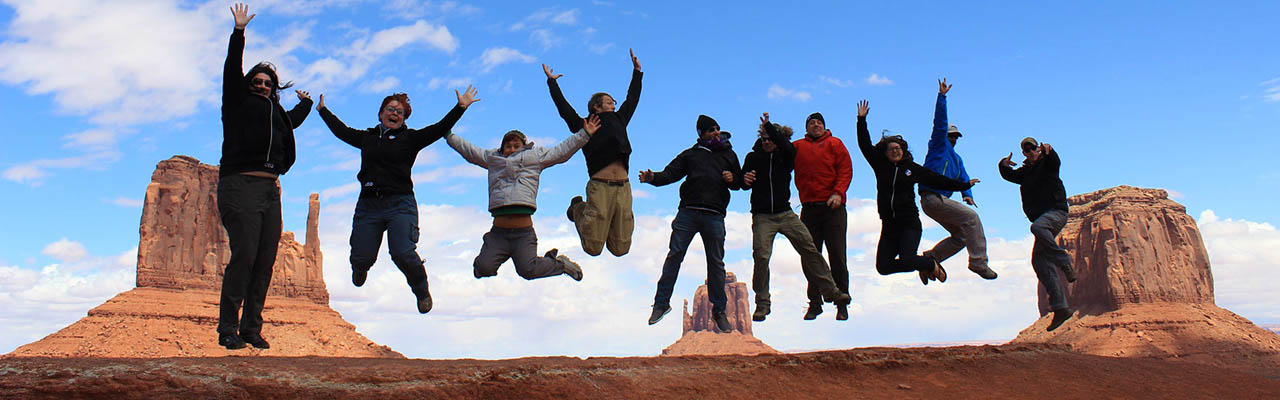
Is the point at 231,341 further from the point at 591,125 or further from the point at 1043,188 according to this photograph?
the point at 1043,188

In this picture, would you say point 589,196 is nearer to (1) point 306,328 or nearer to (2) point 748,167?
(2) point 748,167

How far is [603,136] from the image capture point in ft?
30.3

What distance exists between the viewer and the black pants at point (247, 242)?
23.3 feet

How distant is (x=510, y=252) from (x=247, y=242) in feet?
8.66

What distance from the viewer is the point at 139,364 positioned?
19.6ft

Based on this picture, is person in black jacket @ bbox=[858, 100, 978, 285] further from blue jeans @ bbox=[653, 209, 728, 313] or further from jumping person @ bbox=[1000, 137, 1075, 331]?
blue jeans @ bbox=[653, 209, 728, 313]

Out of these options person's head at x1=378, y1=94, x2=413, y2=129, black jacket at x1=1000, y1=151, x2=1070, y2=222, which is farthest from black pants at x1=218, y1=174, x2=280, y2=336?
black jacket at x1=1000, y1=151, x2=1070, y2=222

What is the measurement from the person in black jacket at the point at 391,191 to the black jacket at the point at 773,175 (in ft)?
11.5

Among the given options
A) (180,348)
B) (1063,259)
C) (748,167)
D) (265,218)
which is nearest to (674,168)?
(748,167)

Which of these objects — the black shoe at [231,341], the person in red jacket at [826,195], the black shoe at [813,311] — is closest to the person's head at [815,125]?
the person in red jacket at [826,195]

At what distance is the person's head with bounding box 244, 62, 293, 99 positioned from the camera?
7.46m

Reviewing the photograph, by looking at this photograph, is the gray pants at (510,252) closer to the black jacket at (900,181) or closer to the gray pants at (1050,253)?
the black jacket at (900,181)

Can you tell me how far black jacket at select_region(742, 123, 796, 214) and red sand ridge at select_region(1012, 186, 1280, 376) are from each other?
2397 inches

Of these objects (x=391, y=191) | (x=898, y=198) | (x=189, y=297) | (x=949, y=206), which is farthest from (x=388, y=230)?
(x=189, y=297)
